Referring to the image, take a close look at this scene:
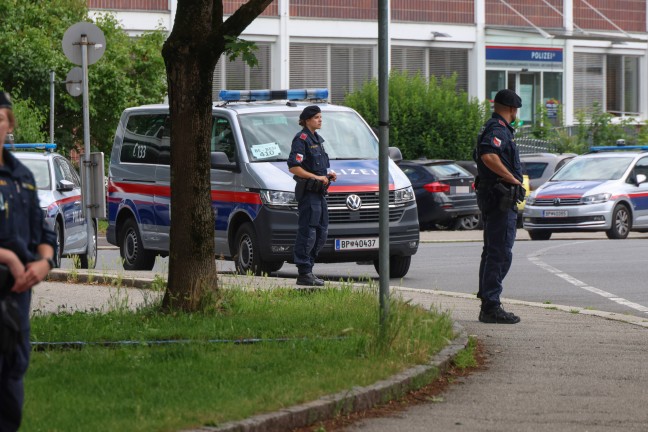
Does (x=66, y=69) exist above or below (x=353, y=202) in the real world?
above

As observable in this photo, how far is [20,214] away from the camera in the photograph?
5.93 meters

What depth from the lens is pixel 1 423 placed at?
6055 millimetres

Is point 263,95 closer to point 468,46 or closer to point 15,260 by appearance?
point 15,260

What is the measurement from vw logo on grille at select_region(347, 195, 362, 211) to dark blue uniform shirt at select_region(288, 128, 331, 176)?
1651 mm

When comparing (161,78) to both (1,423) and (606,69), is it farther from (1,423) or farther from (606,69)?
(1,423)

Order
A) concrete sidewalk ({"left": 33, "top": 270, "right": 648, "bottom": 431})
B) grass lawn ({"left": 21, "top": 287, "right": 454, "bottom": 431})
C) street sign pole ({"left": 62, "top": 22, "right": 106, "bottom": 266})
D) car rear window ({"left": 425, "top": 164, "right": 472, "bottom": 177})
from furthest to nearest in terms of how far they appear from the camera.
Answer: car rear window ({"left": 425, "top": 164, "right": 472, "bottom": 177}), street sign pole ({"left": 62, "top": 22, "right": 106, "bottom": 266}), concrete sidewalk ({"left": 33, "top": 270, "right": 648, "bottom": 431}), grass lawn ({"left": 21, "top": 287, "right": 454, "bottom": 431})

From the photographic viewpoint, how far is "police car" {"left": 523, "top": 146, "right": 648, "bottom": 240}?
87.5 feet

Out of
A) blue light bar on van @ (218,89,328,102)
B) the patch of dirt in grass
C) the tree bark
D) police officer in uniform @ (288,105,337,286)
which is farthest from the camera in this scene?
blue light bar on van @ (218,89,328,102)

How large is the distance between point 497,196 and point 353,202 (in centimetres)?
486

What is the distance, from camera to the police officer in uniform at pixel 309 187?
Answer: 1483cm

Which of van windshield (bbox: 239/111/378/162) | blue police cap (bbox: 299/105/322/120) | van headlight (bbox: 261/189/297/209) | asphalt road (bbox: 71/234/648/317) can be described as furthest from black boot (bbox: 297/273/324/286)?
van windshield (bbox: 239/111/378/162)

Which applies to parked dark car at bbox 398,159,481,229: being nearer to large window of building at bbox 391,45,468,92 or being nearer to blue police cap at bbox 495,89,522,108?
large window of building at bbox 391,45,468,92

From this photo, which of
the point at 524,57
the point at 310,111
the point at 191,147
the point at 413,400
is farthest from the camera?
the point at 524,57

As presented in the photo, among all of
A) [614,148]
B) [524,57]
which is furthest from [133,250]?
[524,57]
